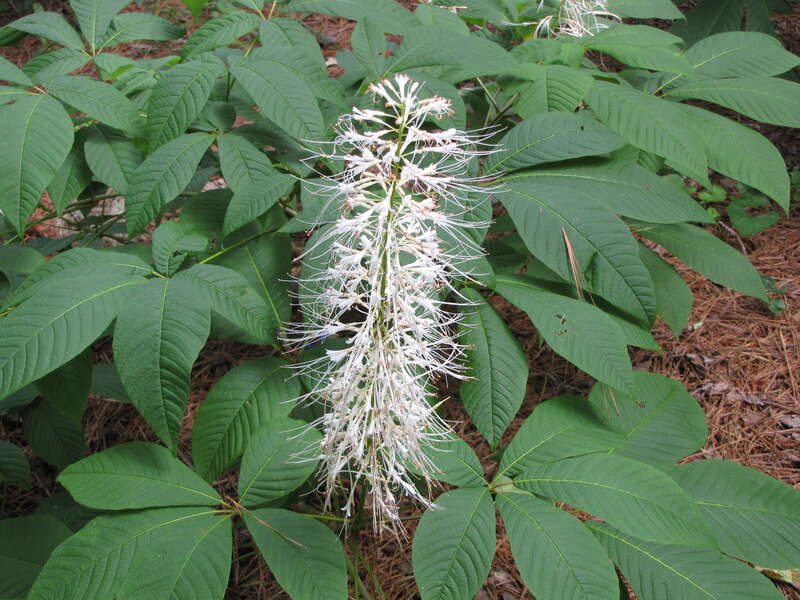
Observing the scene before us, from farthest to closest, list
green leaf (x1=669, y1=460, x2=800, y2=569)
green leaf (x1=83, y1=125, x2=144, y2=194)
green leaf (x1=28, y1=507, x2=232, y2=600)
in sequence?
1. green leaf (x1=83, y1=125, x2=144, y2=194)
2. green leaf (x1=669, y1=460, x2=800, y2=569)
3. green leaf (x1=28, y1=507, x2=232, y2=600)

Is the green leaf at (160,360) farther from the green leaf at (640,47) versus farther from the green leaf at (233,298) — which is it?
the green leaf at (640,47)

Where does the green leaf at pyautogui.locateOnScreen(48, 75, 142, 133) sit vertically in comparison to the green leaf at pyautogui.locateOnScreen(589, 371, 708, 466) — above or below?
above

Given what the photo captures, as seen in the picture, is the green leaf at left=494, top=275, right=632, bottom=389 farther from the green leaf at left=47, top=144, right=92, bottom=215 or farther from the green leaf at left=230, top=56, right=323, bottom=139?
the green leaf at left=47, top=144, right=92, bottom=215

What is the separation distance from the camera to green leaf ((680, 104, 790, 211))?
1.80m

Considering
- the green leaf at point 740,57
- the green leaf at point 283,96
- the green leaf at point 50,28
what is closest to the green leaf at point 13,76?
the green leaf at point 50,28

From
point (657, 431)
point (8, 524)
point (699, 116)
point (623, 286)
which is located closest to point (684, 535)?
point (657, 431)

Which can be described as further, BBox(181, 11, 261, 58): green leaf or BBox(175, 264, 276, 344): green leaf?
BBox(181, 11, 261, 58): green leaf

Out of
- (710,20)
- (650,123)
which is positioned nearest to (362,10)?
(650,123)

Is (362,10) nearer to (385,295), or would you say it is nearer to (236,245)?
(236,245)

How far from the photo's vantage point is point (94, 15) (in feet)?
6.86

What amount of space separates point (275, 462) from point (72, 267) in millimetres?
716

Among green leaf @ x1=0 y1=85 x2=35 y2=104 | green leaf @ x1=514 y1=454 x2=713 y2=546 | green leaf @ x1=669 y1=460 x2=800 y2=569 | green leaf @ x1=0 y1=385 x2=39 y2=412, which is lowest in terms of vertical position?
green leaf @ x1=0 y1=385 x2=39 y2=412

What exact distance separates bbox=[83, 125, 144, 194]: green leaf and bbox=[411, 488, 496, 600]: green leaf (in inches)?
51.2

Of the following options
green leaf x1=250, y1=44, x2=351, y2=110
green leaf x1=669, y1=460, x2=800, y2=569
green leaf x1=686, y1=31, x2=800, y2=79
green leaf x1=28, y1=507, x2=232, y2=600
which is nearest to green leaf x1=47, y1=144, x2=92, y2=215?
green leaf x1=250, y1=44, x2=351, y2=110
